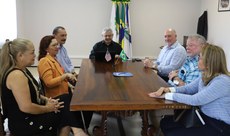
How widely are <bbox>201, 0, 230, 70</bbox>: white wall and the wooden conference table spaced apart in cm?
262

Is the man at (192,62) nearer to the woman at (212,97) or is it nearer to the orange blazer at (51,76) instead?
the woman at (212,97)

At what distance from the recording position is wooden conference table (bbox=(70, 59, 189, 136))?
1.78 metres

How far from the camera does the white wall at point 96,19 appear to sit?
628 centimetres

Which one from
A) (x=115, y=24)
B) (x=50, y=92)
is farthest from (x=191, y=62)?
(x=115, y=24)

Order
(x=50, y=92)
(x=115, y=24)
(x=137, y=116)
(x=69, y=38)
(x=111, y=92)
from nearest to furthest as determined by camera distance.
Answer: (x=111, y=92), (x=50, y=92), (x=137, y=116), (x=115, y=24), (x=69, y=38)

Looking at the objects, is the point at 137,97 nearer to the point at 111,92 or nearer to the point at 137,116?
the point at 111,92

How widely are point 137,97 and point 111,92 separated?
24cm

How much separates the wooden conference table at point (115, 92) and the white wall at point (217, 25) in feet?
8.60

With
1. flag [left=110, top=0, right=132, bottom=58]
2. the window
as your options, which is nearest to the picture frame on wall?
flag [left=110, top=0, right=132, bottom=58]

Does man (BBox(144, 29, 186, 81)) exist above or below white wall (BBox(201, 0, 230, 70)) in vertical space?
below

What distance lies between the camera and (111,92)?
2076mm

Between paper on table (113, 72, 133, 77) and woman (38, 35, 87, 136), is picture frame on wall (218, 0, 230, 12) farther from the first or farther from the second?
woman (38, 35, 87, 136)

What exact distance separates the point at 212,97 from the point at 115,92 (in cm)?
73

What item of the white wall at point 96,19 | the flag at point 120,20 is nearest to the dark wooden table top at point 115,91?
the flag at point 120,20
